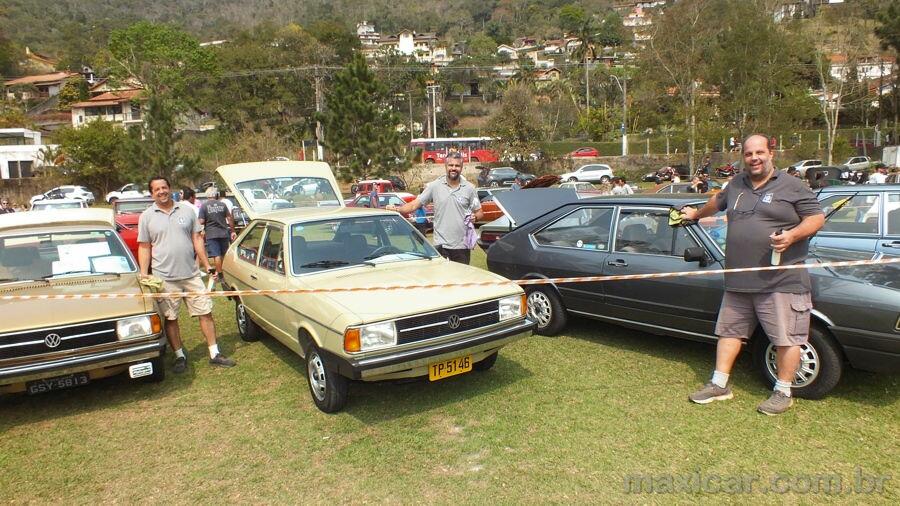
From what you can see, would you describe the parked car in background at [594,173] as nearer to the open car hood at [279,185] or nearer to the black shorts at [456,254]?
the open car hood at [279,185]

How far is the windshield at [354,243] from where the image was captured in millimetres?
5207

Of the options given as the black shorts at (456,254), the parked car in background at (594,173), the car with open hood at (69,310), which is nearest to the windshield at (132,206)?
the car with open hood at (69,310)

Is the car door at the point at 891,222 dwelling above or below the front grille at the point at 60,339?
above

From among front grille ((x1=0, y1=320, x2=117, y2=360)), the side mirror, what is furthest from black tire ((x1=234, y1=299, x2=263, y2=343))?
the side mirror

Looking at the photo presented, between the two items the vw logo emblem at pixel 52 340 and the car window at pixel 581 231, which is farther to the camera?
the car window at pixel 581 231

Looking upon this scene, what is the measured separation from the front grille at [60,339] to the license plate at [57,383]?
0.28 m

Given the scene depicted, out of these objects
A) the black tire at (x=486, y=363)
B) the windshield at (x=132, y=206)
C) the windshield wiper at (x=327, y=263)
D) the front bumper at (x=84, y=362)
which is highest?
the windshield at (x=132, y=206)

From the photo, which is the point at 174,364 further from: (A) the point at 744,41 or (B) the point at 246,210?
(A) the point at 744,41

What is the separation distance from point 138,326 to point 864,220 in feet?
26.0

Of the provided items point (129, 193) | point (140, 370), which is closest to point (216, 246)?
point (140, 370)

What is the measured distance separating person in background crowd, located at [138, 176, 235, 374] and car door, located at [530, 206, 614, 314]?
11.4ft

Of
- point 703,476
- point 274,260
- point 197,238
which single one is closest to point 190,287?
point 197,238

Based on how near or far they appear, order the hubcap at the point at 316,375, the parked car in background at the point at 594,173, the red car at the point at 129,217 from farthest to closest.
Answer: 1. the parked car in background at the point at 594,173
2. the red car at the point at 129,217
3. the hubcap at the point at 316,375

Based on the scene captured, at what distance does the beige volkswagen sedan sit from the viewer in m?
4.15
